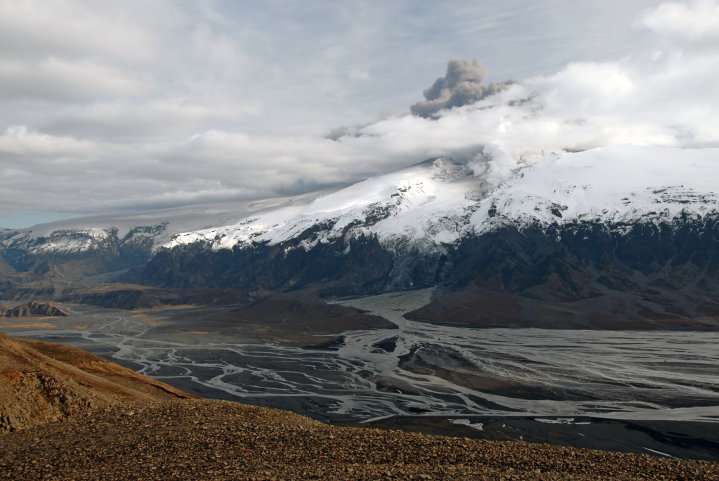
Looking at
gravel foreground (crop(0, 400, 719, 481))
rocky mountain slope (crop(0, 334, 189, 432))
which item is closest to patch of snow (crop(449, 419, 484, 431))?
rocky mountain slope (crop(0, 334, 189, 432))

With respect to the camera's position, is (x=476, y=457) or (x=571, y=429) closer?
(x=476, y=457)

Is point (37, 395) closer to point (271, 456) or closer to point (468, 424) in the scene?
point (271, 456)

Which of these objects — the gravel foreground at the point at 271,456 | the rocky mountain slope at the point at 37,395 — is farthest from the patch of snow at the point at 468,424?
the gravel foreground at the point at 271,456

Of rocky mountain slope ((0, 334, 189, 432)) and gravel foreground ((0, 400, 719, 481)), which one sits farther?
rocky mountain slope ((0, 334, 189, 432))

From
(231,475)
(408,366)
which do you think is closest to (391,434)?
(231,475)

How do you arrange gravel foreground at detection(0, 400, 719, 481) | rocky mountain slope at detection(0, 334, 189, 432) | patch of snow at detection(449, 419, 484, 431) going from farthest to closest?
patch of snow at detection(449, 419, 484, 431)
rocky mountain slope at detection(0, 334, 189, 432)
gravel foreground at detection(0, 400, 719, 481)

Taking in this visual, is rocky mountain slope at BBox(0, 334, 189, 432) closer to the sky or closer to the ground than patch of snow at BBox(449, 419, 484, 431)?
closer to the sky

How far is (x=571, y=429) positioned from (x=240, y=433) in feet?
283

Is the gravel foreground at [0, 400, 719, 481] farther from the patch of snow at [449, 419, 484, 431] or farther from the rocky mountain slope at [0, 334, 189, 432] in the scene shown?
the patch of snow at [449, 419, 484, 431]

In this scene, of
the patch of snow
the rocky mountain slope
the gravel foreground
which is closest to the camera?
the gravel foreground

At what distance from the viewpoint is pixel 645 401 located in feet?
394

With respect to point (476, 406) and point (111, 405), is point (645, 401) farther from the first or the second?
point (111, 405)

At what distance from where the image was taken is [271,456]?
27.2 meters

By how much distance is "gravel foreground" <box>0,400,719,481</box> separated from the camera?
2486cm
